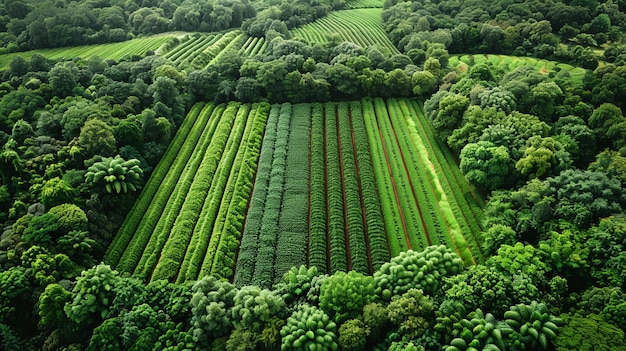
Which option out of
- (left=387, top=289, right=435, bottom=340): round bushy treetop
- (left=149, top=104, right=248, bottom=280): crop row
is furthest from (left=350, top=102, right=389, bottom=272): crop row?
(left=149, top=104, right=248, bottom=280): crop row

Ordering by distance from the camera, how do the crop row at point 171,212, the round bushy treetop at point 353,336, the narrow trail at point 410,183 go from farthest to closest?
1. the narrow trail at point 410,183
2. the crop row at point 171,212
3. the round bushy treetop at point 353,336

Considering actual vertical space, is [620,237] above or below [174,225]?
above

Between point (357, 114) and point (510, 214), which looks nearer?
point (510, 214)

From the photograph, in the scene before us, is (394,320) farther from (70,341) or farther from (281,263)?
(70,341)

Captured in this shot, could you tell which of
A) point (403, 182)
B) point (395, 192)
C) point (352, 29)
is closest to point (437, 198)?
point (403, 182)

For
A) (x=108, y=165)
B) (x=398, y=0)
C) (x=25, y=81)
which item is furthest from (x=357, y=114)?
(x=398, y=0)

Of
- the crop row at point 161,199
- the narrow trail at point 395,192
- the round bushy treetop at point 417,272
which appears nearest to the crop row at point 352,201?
the narrow trail at point 395,192

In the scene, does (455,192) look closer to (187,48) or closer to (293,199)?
(293,199)

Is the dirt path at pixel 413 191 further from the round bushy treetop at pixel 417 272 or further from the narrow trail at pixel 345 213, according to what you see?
the narrow trail at pixel 345 213
